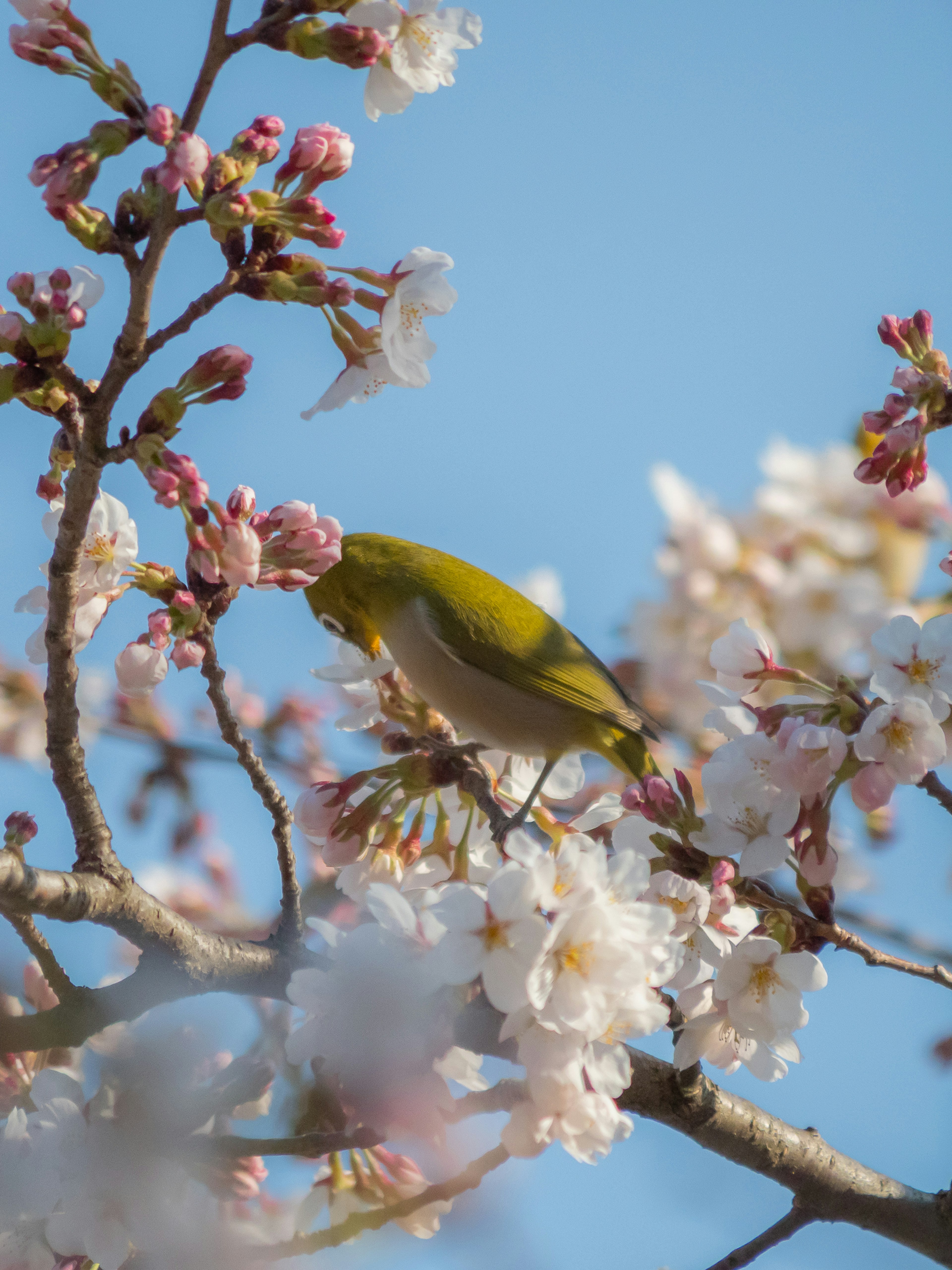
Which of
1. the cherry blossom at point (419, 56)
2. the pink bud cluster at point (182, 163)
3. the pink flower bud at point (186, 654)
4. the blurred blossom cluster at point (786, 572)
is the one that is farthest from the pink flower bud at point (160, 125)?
the blurred blossom cluster at point (786, 572)

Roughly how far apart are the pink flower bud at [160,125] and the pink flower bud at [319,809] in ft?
4.21

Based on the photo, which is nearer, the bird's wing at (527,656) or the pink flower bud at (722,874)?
the pink flower bud at (722,874)

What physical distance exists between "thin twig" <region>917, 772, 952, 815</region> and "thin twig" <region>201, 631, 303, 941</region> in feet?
3.62

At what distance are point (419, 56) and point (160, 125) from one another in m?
0.48

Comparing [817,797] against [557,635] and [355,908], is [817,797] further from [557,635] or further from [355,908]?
[557,635]

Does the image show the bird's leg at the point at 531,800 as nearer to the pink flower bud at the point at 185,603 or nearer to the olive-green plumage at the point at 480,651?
the olive-green plumage at the point at 480,651

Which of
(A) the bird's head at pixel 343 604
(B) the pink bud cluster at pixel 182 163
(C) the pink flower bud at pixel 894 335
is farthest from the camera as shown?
(A) the bird's head at pixel 343 604

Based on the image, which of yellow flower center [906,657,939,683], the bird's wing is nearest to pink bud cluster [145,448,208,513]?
yellow flower center [906,657,939,683]

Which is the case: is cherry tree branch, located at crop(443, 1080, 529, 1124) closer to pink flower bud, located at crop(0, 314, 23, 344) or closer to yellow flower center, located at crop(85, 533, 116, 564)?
yellow flower center, located at crop(85, 533, 116, 564)

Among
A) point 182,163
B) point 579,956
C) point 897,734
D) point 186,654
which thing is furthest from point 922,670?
point 182,163

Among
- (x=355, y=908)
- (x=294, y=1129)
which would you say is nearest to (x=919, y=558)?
(x=355, y=908)

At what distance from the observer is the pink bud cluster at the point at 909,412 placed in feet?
6.23

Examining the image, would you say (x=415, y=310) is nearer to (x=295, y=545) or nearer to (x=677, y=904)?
(x=295, y=545)

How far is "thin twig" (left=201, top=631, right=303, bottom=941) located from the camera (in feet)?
5.99
